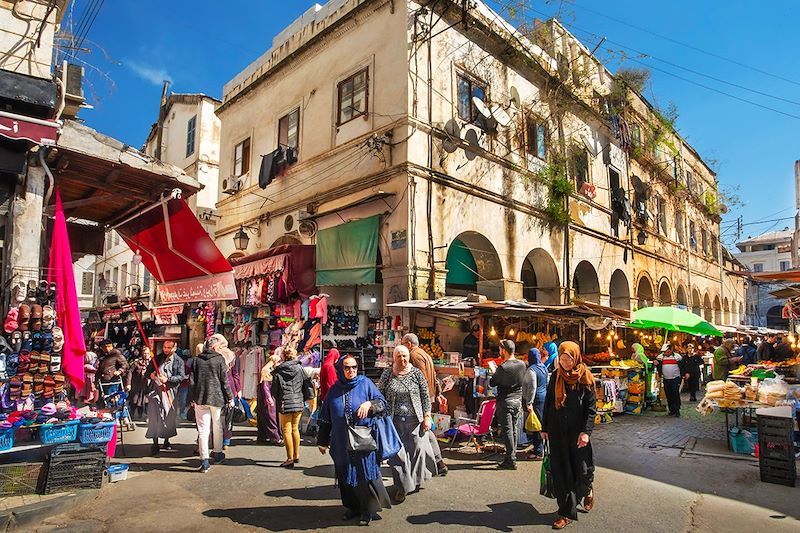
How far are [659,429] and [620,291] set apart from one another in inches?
418

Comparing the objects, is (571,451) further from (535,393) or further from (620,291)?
(620,291)

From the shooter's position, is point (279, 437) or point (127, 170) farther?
point (279, 437)

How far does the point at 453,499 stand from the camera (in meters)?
5.75

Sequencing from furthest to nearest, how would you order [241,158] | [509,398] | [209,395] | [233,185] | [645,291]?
[645,291], [241,158], [233,185], [509,398], [209,395]

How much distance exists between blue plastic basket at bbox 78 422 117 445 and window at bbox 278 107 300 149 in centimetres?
1068

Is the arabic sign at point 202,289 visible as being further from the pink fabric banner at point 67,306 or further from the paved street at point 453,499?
the paved street at point 453,499

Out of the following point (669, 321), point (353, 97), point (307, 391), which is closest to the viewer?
point (307, 391)

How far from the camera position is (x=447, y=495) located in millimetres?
5891

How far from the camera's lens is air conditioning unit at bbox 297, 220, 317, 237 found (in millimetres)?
13977

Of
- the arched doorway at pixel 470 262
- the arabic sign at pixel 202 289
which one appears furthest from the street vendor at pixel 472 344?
the arabic sign at pixel 202 289

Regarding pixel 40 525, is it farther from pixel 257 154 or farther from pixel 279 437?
pixel 257 154

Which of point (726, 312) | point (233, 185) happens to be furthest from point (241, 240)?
point (726, 312)

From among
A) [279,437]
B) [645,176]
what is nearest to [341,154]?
[279,437]

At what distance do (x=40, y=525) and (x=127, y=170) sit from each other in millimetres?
4363
